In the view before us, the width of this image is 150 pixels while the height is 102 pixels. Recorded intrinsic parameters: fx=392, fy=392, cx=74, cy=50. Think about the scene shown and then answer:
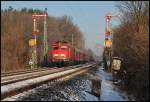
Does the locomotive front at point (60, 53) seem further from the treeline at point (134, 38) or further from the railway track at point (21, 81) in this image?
the railway track at point (21, 81)

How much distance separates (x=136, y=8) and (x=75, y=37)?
119 meters

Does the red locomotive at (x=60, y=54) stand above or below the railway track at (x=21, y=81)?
above

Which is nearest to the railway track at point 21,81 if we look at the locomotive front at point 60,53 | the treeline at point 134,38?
the treeline at point 134,38

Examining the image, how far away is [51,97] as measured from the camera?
15094 mm

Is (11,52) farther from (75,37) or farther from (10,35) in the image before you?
(75,37)

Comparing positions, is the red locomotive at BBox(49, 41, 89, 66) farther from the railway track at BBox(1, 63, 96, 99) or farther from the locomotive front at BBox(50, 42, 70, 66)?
the railway track at BBox(1, 63, 96, 99)

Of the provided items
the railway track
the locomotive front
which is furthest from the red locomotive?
the railway track

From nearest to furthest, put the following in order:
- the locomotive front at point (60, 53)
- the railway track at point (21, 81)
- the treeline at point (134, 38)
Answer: the railway track at point (21, 81), the treeline at point (134, 38), the locomotive front at point (60, 53)

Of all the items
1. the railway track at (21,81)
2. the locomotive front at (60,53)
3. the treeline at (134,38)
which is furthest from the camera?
the locomotive front at (60,53)

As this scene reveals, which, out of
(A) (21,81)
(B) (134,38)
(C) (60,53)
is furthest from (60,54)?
(A) (21,81)

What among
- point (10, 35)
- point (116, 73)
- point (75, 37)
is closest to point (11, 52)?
point (10, 35)

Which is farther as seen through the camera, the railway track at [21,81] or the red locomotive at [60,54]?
the red locomotive at [60,54]

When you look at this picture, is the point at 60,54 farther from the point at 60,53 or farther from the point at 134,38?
the point at 134,38

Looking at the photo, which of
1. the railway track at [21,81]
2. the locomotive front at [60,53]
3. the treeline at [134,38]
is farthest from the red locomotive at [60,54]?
the railway track at [21,81]
